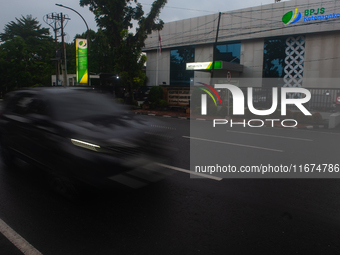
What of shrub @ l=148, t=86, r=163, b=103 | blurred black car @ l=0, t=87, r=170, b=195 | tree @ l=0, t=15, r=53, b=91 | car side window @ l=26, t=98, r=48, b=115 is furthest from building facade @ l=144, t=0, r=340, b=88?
tree @ l=0, t=15, r=53, b=91

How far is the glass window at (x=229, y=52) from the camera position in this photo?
104 ft

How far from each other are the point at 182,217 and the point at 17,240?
2.02 metres

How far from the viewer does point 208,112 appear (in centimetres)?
1784

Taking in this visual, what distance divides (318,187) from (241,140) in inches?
169

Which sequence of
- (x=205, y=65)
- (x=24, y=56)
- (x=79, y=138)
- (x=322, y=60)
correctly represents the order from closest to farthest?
(x=79, y=138) < (x=322, y=60) < (x=205, y=65) < (x=24, y=56)

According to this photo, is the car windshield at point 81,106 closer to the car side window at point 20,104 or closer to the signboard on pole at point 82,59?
the car side window at point 20,104

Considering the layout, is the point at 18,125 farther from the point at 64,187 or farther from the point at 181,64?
the point at 181,64

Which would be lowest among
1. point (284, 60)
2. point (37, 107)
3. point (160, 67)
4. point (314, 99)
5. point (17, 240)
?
point (17, 240)

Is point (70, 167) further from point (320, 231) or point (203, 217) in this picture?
point (320, 231)

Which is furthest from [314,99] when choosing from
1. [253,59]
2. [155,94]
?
[253,59]

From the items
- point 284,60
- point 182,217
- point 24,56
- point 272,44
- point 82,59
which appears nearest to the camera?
point 182,217

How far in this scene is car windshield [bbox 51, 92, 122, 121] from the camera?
15.0 ft

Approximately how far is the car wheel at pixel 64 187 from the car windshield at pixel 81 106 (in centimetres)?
100

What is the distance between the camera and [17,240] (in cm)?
307
